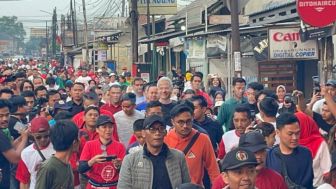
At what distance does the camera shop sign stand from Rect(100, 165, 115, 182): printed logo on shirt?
1278 centimetres

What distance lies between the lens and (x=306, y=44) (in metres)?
22.3

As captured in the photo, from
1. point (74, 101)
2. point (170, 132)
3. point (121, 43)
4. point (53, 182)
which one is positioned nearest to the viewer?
point (53, 182)

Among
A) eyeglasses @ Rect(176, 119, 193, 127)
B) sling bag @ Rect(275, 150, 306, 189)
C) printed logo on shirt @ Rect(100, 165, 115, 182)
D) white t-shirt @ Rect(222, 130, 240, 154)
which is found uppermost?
eyeglasses @ Rect(176, 119, 193, 127)

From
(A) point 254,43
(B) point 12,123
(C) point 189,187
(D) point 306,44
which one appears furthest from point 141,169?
(A) point 254,43

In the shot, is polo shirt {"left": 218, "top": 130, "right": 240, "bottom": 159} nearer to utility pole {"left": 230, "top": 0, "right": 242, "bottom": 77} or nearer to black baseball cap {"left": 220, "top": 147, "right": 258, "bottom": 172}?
black baseball cap {"left": 220, "top": 147, "right": 258, "bottom": 172}

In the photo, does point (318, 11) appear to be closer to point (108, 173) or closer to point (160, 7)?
point (108, 173)

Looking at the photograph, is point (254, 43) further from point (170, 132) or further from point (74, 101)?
point (170, 132)

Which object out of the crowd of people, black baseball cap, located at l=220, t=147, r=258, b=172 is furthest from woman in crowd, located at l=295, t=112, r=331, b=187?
black baseball cap, located at l=220, t=147, r=258, b=172

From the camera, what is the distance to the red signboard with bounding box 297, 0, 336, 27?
46.8 ft

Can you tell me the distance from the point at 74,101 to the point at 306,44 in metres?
9.62

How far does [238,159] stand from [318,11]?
28.4 feet

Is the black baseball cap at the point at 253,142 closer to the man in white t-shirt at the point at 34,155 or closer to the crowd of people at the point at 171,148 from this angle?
the crowd of people at the point at 171,148

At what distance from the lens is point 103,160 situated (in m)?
9.19

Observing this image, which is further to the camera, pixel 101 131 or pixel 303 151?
pixel 101 131
